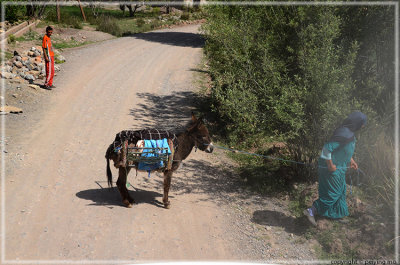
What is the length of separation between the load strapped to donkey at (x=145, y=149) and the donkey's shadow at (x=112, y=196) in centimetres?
94

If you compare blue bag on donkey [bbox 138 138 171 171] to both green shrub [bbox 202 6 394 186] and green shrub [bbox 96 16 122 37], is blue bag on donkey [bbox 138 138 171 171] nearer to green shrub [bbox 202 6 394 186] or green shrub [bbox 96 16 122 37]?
green shrub [bbox 202 6 394 186]

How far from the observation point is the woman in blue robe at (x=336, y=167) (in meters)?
6.84

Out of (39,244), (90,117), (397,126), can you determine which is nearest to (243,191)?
(397,126)

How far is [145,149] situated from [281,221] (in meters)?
3.31

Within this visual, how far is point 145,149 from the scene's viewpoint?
24.1ft

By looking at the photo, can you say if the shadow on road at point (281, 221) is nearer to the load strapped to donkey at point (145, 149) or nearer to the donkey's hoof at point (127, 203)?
the load strapped to donkey at point (145, 149)

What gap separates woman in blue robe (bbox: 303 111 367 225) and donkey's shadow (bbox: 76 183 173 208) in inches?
129

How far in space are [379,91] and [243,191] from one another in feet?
13.0

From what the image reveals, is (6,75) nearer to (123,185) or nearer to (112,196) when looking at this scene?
(112,196)

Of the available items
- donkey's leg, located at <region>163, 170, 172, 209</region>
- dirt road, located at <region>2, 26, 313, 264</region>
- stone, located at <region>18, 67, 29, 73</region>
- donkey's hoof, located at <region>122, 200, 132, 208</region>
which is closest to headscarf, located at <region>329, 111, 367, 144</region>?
dirt road, located at <region>2, 26, 313, 264</region>

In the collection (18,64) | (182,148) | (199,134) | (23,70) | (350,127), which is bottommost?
(182,148)

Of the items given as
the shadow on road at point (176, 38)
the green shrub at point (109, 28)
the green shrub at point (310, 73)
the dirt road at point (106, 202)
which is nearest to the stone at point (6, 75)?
the dirt road at point (106, 202)

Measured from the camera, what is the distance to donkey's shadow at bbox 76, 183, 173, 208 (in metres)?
7.95

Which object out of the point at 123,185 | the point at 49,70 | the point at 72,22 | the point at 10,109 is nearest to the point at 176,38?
the point at 72,22
